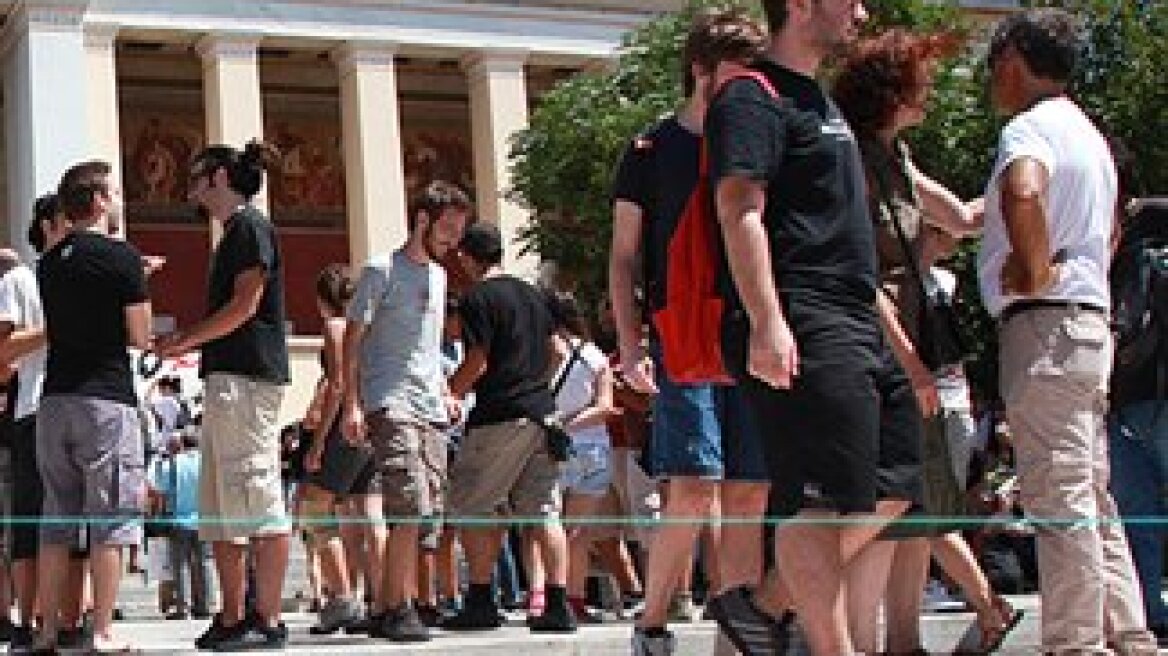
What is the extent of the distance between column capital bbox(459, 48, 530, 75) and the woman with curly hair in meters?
30.0

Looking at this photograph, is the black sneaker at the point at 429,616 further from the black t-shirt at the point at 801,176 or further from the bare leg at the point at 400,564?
the black t-shirt at the point at 801,176

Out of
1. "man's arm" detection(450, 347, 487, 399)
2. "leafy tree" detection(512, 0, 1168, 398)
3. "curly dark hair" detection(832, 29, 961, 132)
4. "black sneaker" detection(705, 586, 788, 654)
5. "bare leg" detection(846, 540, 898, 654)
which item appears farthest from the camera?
"leafy tree" detection(512, 0, 1168, 398)

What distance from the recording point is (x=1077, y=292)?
5977 mm

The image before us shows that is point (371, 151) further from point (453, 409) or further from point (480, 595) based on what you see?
point (480, 595)

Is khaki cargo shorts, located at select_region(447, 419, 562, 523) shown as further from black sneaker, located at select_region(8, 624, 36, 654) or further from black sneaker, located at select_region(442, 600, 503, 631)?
black sneaker, located at select_region(8, 624, 36, 654)

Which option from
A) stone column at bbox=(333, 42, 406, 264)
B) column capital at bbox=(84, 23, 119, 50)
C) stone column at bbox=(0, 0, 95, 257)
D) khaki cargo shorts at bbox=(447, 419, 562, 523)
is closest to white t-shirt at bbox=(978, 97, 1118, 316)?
khaki cargo shorts at bbox=(447, 419, 562, 523)

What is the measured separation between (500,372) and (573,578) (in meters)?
1.82

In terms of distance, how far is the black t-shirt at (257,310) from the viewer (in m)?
7.63

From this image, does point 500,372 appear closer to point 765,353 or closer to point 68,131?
point 765,353

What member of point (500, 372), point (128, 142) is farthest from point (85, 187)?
point (128, 142)

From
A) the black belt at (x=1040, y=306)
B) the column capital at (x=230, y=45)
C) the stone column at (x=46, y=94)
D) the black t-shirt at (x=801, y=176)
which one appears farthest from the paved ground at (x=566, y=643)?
the column capital at (x=230, y=45)

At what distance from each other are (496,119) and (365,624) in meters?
27.1

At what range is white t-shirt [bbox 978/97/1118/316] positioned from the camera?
5984mm

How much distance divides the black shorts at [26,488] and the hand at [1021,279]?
5001 mm
